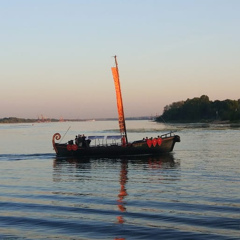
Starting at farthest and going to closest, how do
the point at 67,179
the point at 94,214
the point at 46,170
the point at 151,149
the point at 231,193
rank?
the point at 151,149, the point at 46,170, the point at 67,179, the point at 231,193, the point at 94,214

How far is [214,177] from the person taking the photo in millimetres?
29109

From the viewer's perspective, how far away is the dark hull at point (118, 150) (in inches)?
1923

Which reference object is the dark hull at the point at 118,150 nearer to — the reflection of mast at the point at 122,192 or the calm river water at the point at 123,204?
the reflection of mast at the point at 122,192

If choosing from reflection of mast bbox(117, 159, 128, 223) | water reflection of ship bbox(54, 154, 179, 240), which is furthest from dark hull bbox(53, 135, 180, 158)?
reflection of mast bbox(117, 159, 128, 223)

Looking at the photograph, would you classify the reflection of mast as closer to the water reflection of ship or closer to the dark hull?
the water reflection of ship

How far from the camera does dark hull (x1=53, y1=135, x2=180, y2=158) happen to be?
160 feet

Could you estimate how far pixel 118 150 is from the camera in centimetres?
4900

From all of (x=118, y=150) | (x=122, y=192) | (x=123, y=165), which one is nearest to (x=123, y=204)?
(x=122, y=192)

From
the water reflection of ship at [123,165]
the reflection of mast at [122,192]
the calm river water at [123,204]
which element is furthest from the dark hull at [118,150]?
the calm river water at [123,204]

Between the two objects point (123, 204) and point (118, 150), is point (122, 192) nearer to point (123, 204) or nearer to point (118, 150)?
point (123, 204)

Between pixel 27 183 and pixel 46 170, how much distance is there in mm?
9102

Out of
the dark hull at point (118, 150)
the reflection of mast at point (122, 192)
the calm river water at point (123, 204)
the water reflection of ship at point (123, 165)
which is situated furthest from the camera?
the dark hull at point (118, 150)

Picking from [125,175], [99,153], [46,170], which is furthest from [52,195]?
[99,153]

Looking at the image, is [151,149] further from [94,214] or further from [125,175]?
[94,214]
